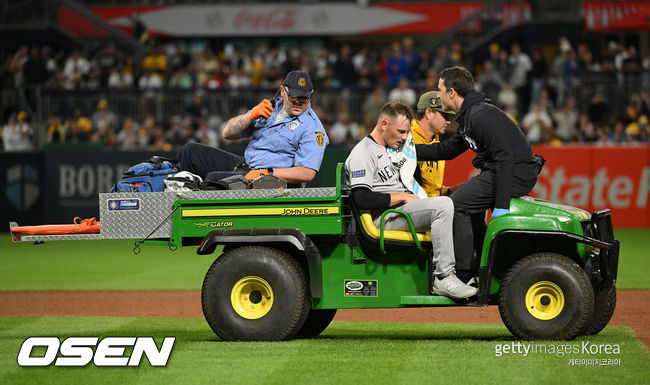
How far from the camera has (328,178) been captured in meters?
19.3

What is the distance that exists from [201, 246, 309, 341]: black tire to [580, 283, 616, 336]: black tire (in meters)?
2.33

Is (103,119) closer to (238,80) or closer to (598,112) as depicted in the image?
(238,80)

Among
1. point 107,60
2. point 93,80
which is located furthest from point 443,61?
point 93,80

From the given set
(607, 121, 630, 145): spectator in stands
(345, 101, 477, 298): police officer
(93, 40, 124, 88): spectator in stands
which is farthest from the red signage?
(345, 101, 477, 298): police officer

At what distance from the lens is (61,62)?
2884cm

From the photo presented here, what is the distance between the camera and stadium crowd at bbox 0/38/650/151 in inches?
886

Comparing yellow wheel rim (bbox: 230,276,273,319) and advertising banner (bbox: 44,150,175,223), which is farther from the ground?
yellow wheel rim (bbox: 230,276,273,319)

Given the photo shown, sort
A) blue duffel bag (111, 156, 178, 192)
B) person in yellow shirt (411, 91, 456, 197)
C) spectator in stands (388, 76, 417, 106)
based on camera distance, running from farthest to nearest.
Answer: spectator in stands (388, 76, 417, 106) → person in yellow shirt (411, 91, 456, 197) → blue duffel bag (111, 156, 178, 192)

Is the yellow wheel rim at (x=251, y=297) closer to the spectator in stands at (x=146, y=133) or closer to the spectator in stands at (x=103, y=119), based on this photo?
the spectator in stands at (x=146, y=133)

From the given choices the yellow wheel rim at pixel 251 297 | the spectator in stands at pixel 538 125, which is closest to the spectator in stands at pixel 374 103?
the spectator in stands at pixel 538 125

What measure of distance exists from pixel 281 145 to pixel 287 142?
0.20ft

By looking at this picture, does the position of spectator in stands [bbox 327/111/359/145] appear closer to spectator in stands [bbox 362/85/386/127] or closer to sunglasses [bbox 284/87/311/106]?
spectator in stands [bbox 362/85/386/127]

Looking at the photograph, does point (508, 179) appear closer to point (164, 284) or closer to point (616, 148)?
point (164, 284)

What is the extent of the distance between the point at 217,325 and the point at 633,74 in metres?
17.7
